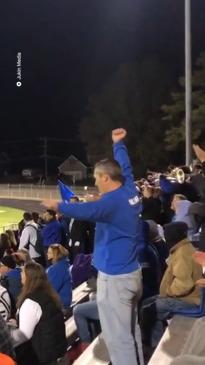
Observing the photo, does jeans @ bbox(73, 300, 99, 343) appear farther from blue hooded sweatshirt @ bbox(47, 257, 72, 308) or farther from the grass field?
the grass field

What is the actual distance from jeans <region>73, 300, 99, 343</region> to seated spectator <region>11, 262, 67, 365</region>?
490 millimetres

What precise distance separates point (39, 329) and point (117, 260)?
1.00m

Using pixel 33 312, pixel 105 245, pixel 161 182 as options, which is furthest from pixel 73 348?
pixel 161 182

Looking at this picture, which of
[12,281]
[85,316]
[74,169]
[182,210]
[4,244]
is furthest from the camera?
[74,169]

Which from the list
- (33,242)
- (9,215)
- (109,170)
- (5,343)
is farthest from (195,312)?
(9,215)

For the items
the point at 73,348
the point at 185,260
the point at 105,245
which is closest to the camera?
the point at 105,245

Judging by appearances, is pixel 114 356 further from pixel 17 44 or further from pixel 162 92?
pixel 17 44

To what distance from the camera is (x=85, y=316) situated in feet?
17.6

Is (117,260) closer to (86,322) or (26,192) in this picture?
(86,322)

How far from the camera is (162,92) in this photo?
177 ft

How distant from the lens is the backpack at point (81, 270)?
760cm

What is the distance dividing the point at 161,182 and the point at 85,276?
6.35ft

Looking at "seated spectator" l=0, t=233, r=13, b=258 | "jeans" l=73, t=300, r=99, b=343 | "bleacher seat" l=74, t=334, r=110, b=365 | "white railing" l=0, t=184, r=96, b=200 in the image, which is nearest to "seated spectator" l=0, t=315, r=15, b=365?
"bleacher seat" l=74, t=334, r=110, b=365

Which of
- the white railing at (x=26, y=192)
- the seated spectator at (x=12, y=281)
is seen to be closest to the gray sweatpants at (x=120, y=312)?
the seated spectator at (x=12, y=281)
